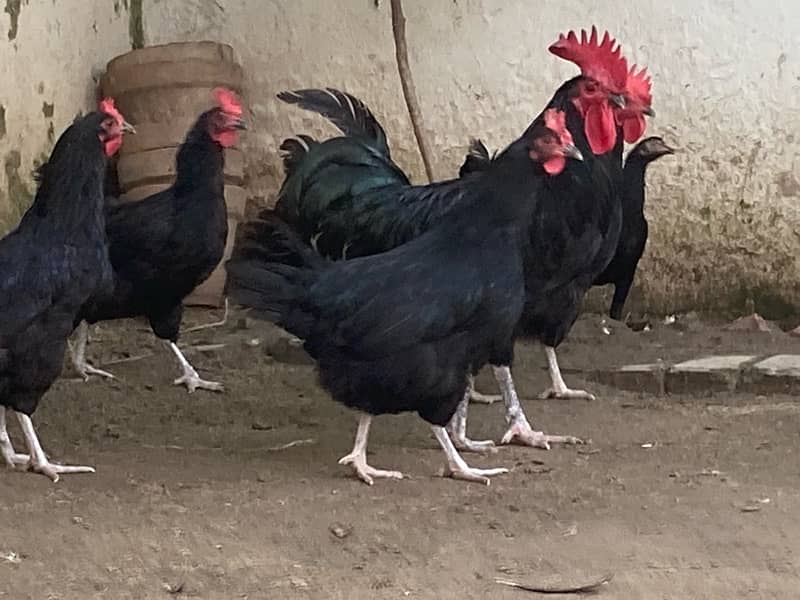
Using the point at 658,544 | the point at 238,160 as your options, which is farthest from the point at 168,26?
the point at 658,544

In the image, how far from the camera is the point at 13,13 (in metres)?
6.65

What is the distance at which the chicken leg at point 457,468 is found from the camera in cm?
436

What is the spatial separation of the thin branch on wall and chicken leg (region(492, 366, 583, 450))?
8.25 feet

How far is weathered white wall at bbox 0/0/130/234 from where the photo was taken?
21.4 ft

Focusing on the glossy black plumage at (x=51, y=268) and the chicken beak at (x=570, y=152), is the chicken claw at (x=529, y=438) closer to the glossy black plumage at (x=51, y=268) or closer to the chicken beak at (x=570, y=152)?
the chicken beak at (x=570, y=152)

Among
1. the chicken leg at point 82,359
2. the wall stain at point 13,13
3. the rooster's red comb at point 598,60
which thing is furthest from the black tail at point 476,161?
the wall stain at point 13,13

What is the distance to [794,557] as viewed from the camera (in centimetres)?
347

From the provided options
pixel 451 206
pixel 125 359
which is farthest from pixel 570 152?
pixel 125 359

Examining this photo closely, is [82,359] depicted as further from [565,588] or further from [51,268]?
[565,588]

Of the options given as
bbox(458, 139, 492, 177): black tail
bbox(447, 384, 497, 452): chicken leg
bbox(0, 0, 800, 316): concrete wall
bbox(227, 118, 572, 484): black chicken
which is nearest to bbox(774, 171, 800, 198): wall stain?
bbox(0, 0, 800, 316): concrete wall

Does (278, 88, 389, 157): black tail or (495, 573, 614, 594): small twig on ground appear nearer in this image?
(495, 573, 614, 594): small twig on ground

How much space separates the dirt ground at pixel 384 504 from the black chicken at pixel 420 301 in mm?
303

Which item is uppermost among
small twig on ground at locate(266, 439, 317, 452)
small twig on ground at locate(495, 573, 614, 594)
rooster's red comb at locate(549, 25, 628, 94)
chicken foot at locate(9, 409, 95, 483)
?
rooster's red comb at locate(549, 25, 628, 94)

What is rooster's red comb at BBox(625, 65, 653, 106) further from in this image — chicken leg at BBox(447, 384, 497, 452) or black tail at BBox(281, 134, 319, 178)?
chicken leg at BBox(447, 384, 497, 452)
